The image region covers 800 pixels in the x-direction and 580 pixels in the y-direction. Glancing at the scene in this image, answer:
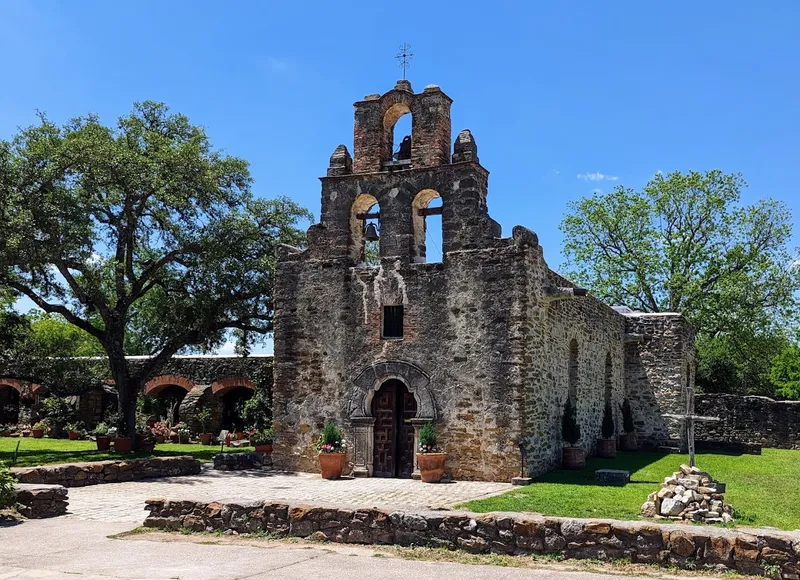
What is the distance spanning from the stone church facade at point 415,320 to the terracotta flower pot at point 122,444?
575cm

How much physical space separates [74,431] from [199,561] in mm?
20233

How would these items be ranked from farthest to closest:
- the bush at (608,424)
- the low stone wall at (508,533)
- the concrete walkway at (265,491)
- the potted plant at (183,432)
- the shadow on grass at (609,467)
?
the potted plant at (183,432)
the bush at (608,424)
the shadow on grass at (609,467)
the concrete walkway at (265,491)
the low stone wall at (508,533)

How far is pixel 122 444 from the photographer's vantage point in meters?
20.5

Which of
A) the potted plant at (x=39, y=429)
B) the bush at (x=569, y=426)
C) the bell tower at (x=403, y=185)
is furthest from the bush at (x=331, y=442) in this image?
the potted plant at (x=39, y=429)

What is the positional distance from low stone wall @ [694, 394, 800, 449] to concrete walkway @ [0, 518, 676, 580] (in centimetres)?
2047

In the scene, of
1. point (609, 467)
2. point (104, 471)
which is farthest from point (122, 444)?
point (609, 467)

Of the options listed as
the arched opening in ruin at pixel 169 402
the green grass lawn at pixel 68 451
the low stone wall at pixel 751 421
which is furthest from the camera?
the arched opening in ruin at pixel 169 402

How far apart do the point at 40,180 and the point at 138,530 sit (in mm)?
12345

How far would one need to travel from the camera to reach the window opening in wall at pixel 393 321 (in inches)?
642

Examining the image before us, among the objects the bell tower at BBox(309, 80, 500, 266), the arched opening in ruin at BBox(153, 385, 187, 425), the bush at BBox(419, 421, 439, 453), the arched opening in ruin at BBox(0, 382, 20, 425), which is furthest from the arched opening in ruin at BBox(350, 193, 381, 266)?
the arched opening in ruin at BBox(0, 382, 20, 425)

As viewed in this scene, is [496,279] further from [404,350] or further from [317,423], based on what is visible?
[317,423]

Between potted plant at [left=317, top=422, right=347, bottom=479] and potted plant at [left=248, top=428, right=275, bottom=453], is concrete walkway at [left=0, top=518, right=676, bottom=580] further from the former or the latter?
potted plant at [left=248, top=428, right=275, bottom=453]

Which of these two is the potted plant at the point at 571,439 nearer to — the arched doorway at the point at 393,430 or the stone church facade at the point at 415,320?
the stone church facade at the point at 415,320

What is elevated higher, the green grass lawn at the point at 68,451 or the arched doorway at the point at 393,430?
the arched doorway at the point at 393,430
